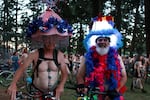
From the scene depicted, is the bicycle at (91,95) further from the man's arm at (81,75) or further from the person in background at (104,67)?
the man's arm at (81,75)

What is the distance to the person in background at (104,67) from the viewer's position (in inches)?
213

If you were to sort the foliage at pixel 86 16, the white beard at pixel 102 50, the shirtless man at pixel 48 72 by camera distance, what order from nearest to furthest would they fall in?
the shirtless man at pixel 48 72 → the white beard at pixel 102 50 → the foliage at pixel 86 16

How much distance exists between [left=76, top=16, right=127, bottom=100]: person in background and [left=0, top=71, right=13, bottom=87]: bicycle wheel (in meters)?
11.7

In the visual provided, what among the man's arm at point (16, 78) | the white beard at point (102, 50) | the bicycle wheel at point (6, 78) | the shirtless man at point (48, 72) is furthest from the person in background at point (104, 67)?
the bicycle wheel at point (6, 78)

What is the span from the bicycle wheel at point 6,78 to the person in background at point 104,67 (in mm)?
11695

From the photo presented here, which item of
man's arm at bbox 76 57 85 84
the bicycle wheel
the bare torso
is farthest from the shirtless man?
the bicycle wheel

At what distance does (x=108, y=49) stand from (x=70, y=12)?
2644cm

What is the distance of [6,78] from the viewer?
17.4m

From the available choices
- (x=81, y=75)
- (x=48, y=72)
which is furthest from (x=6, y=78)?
(x=48, y=72)

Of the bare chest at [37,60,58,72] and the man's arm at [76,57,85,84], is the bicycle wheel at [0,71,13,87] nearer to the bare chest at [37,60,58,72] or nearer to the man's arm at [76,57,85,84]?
the man's arm at [76,57,85,84]

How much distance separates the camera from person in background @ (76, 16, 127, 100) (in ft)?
17.8

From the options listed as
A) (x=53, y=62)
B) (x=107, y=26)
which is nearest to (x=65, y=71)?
(x=53, y=62)

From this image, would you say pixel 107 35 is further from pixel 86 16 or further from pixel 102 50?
pixel 86 16

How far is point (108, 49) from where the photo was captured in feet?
18.5
